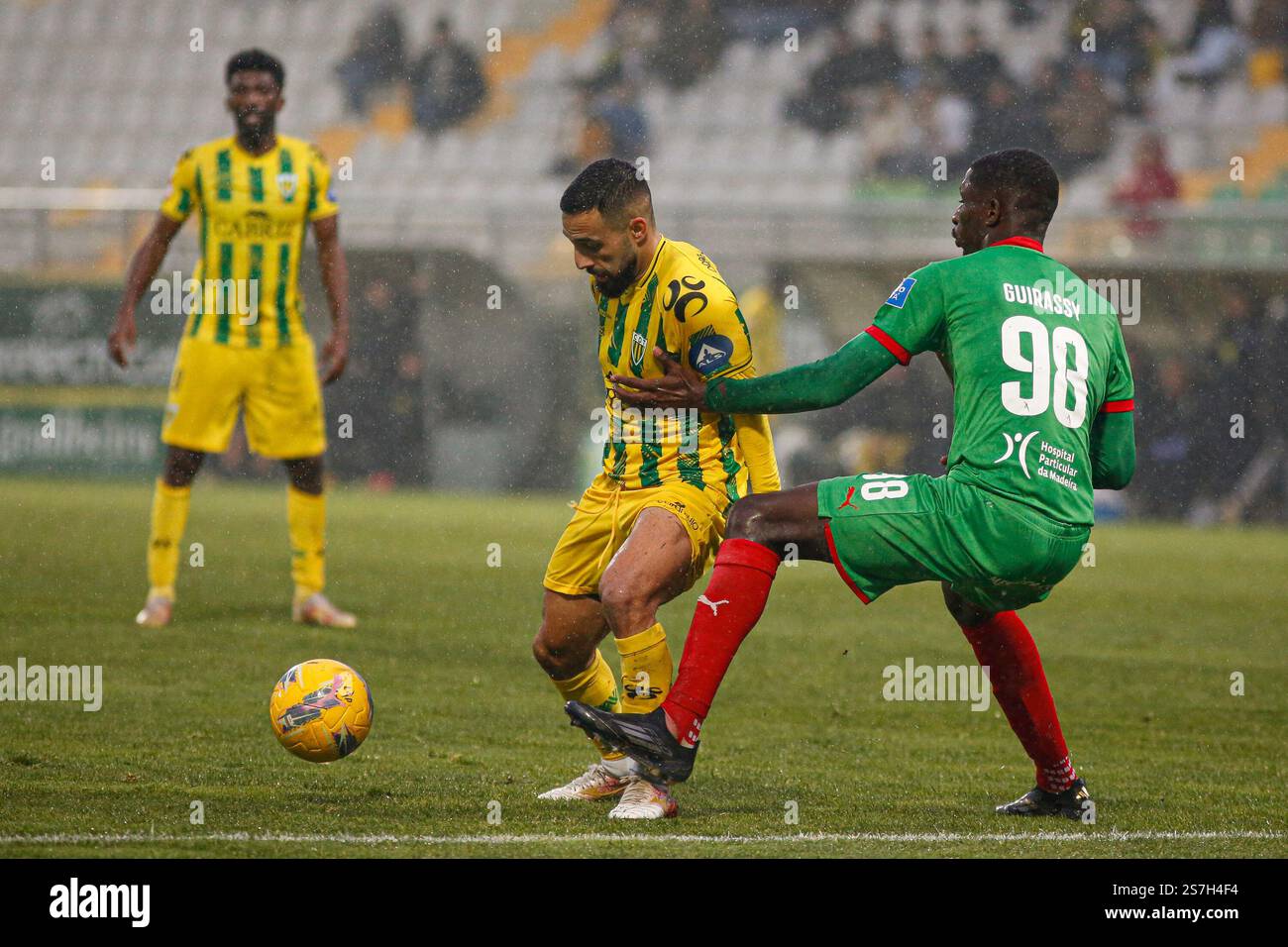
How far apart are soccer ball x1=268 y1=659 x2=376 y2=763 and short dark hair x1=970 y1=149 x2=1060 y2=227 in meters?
2.25

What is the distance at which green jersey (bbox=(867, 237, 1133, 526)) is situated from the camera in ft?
14.6

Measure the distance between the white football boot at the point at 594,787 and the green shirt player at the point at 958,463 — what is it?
64cm

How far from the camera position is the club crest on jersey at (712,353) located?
4.93m

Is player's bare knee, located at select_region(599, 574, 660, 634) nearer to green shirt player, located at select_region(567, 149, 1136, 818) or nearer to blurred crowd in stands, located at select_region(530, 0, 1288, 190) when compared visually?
green shirt player, located at select_region(567, 149, 1136, 818)

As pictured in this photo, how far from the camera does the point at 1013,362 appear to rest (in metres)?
4.45

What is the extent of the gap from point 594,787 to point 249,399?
4.42m

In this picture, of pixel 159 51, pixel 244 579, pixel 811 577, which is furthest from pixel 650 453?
pixel 159 51

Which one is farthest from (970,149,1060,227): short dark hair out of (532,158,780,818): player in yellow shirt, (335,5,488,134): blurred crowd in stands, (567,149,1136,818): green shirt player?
(335,5,488,134): blurred crowd in stands

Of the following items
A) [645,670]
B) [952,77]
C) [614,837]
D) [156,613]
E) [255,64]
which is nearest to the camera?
[614,837]

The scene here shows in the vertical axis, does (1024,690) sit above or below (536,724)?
above
